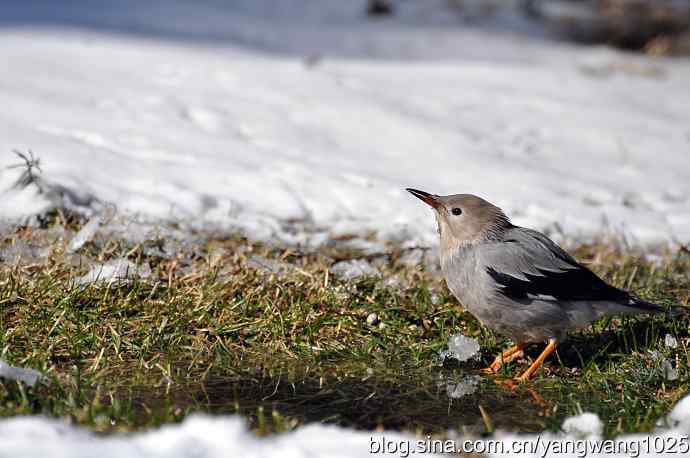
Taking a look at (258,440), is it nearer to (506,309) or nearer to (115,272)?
(506,309)

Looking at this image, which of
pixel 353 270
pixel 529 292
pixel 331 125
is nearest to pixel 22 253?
pixel 353 270

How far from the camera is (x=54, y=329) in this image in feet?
13.5

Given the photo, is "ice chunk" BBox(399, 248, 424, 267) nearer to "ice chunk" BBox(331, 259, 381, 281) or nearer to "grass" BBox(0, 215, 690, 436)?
"grass" BBox(0, 215, 690, 436)

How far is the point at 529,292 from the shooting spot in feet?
13.7

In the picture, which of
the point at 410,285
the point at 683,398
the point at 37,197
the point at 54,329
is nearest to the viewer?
the point at 683,398

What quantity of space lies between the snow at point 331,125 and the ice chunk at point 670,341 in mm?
1959

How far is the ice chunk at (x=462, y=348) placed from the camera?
4.33 m

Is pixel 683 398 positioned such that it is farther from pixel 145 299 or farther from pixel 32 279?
pixel 32 279

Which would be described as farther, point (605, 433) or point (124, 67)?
point (124, 67)

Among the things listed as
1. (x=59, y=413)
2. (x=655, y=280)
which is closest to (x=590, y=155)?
(x=655, y=280)

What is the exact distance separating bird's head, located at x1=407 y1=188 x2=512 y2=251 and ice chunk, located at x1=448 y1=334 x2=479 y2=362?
0.49 metres

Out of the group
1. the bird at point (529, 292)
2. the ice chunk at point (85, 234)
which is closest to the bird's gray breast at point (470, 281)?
the bird at point (529, 292)

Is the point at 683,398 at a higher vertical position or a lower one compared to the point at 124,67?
lower

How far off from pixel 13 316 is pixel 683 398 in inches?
126
